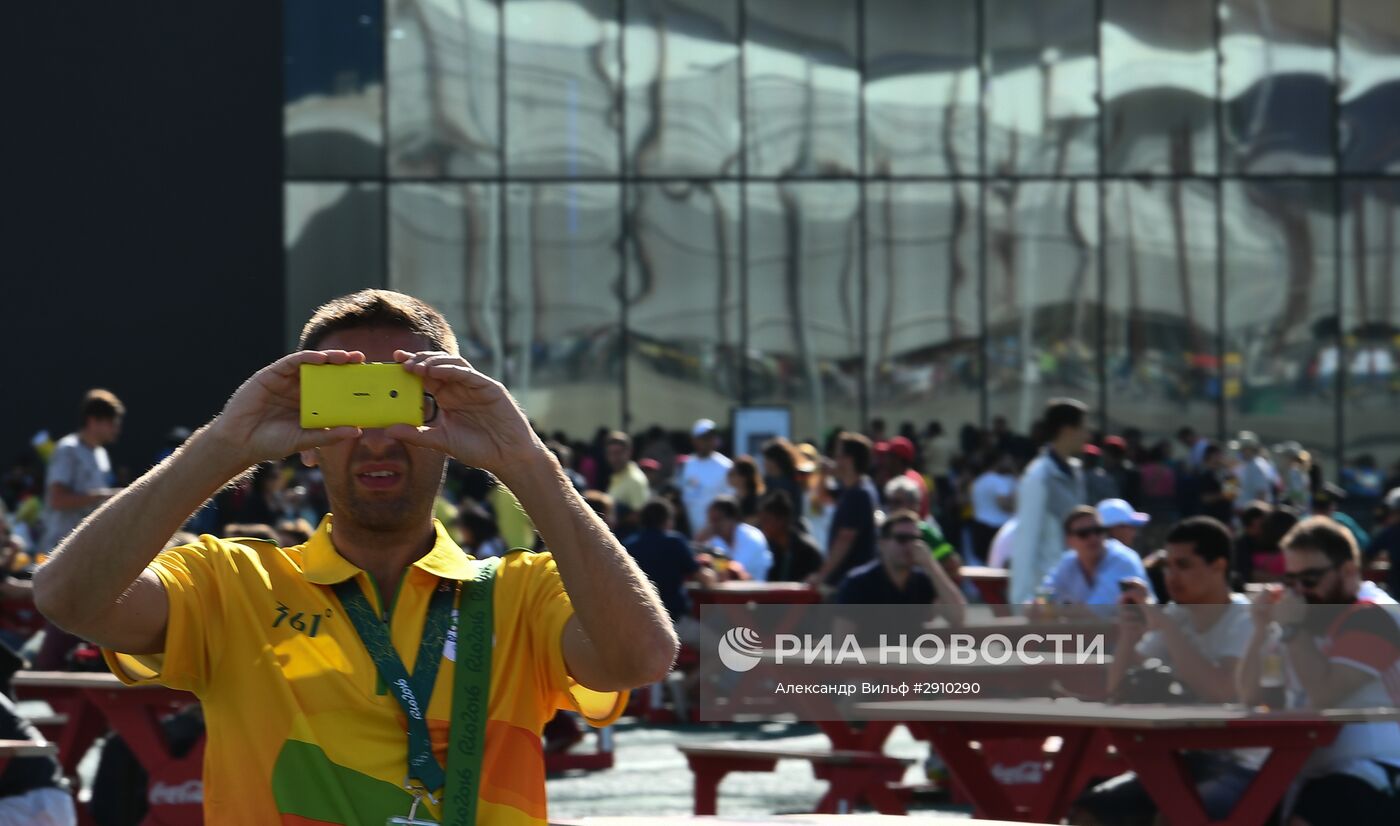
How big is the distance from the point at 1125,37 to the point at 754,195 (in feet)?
19.4

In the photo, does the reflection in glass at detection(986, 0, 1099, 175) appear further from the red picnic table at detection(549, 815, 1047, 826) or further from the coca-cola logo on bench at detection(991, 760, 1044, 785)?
the red picnic table at detection(549, 815, 1047, 826)

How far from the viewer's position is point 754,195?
92.2 ft

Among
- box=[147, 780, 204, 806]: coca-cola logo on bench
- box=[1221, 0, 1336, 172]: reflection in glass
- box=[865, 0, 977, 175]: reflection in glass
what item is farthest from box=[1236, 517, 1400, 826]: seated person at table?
box=[1221, 0, 1336, 172]: reflection in glass

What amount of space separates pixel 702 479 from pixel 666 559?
14.4ft

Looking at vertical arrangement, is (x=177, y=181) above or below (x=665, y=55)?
below

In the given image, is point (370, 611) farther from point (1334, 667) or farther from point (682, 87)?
point (682, 87)

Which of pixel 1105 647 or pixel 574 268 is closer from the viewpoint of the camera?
pixel 1105 647

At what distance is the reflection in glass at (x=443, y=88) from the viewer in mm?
27406

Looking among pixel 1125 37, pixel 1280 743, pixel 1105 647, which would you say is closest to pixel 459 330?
pixel 1125 37

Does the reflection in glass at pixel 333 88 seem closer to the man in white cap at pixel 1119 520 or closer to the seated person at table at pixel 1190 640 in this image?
the man in white cap at pixel 1119 520

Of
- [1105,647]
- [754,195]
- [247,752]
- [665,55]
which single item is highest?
[665,55]

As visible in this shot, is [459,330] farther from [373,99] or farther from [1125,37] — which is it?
[1125,37]

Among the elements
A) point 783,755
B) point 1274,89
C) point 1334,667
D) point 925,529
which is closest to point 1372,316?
point 1274,89

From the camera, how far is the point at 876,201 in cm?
2844
